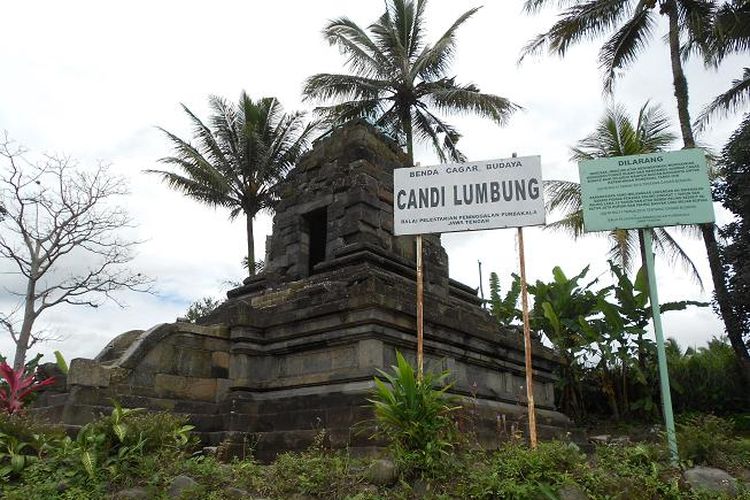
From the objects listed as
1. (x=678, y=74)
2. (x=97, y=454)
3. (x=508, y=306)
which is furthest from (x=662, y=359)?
(x=678, y=74)

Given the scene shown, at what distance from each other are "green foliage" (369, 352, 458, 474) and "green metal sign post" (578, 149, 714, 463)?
295cm

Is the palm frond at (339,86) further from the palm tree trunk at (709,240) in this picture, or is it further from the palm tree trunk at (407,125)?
the palm tree trunk at (709,240)

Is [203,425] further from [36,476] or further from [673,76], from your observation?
[673,76]

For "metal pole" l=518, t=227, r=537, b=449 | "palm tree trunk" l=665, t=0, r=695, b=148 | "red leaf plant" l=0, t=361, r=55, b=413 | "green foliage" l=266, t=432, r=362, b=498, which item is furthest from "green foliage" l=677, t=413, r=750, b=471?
"palm tree trunk" l=665, t=0, r=695, b=148

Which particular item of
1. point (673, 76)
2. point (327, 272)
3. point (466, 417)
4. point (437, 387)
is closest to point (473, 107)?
point (673, 76)

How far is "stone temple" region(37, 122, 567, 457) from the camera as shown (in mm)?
6770

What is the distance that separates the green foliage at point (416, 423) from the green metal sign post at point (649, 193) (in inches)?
116

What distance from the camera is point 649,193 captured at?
684cm

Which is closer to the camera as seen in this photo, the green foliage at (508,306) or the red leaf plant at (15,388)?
the red leaf plant at (15,388)

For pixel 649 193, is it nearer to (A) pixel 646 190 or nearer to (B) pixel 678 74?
(A) pixel 646 190

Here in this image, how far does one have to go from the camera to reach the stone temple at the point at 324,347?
6.77m

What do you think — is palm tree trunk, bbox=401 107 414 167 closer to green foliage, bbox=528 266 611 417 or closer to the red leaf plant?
green foliage, bbox=528 266 611 417

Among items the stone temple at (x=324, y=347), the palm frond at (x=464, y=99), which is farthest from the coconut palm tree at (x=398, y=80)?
the stone temple at (x=324, y=347)

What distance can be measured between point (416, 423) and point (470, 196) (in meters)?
2.69
